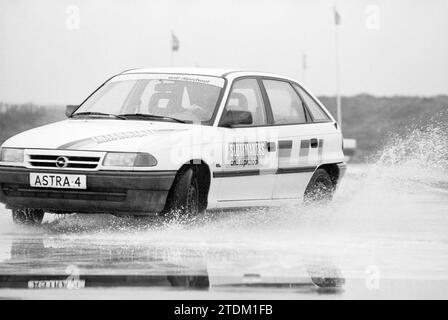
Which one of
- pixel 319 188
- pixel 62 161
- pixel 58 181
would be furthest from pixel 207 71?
pixel 58 181

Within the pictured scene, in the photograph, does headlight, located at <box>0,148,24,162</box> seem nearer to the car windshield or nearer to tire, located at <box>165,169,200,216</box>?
the car windshield

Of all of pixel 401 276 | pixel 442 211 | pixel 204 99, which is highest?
pixel 204 99

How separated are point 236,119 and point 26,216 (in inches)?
86.5

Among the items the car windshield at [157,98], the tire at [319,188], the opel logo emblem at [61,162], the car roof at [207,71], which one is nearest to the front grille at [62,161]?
the opel logo emblem at [61,162]

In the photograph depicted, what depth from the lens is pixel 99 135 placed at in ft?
36.3

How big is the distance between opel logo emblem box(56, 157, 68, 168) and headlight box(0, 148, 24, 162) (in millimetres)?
377

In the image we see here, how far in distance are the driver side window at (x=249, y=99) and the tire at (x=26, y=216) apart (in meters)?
2.22

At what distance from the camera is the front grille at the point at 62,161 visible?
1077cm

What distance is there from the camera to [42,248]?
385 inches

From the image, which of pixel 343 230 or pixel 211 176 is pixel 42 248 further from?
pixel 343 230

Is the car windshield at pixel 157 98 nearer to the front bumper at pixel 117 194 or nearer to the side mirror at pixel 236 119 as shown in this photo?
the side mirror at pixel 236 119

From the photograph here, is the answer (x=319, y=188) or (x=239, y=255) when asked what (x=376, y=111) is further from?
(x=239, y=255)

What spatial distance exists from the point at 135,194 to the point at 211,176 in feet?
3.22

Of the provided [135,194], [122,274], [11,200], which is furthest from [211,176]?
[122,274]
